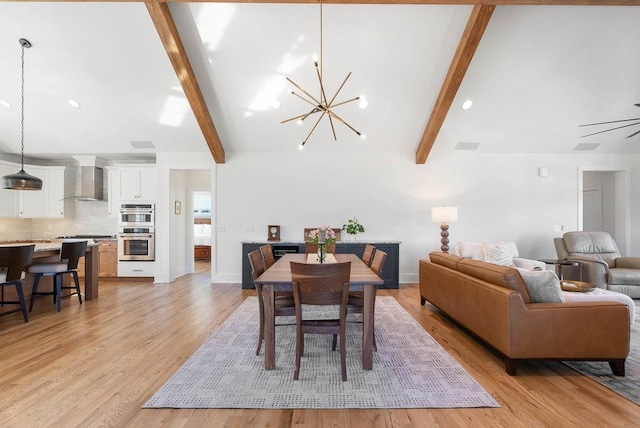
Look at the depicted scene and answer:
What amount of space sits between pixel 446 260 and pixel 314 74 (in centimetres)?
306

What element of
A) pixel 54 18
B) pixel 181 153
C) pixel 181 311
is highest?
pixel 54 18

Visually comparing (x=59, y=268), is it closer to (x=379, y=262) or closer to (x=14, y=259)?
(x=14, y=259)

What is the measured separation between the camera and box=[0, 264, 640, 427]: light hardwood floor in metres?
1.89

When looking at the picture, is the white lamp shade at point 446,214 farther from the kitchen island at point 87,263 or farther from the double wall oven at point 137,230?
the kitchen island at point 87,263

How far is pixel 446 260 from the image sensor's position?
3713 mm

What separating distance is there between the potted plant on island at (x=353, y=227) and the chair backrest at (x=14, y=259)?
449 cm

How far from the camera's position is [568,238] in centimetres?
523

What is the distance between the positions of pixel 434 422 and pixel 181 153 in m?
5.93

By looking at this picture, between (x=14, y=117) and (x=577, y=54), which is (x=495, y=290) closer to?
(x=577, y=54)

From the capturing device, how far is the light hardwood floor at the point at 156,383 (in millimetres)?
1889

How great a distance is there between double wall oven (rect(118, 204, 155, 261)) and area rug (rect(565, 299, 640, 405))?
254 inches

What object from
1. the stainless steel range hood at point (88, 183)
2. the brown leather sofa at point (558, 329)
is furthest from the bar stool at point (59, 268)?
the brown leather sofa at point (558, 329)

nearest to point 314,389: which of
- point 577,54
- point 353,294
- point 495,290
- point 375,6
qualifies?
point 353,294

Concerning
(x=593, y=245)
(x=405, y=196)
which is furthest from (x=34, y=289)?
(x=593, y=245)
